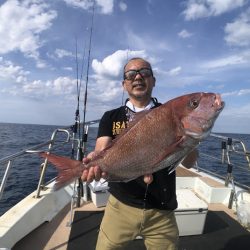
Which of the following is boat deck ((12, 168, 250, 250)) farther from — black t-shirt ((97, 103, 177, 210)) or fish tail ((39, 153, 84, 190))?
fish tail ((39, 153, 84, 190))

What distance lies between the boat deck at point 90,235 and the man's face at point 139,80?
2.73m

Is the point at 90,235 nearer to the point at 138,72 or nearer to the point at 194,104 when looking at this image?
the point at 138,72

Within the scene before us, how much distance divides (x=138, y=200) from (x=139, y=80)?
1144 mm

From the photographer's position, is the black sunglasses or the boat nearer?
the black sunglasses

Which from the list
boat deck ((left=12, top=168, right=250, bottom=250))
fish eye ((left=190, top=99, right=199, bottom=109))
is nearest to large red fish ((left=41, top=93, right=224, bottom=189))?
fish eye ((left=190, top=99, right=199, bottom=109))

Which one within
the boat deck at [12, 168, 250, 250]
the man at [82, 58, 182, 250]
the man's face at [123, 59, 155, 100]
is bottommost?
the boat deck at [12, 168, 250, 250]

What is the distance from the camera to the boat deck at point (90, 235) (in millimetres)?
4723

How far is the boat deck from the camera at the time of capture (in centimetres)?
472

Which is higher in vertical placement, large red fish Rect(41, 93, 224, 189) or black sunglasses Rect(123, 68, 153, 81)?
black sunglasses Rect(123, 68, 153, 81)

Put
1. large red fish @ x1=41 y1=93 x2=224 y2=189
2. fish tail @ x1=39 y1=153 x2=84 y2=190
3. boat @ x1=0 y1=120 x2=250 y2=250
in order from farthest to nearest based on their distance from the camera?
boat @ x1=0 y1=120 x2=250 y2=250
fish tail @ x1=39 y1=153 x2=84 y2=190
large red fish @ x1=41 y1=93 x2=224 y2=189

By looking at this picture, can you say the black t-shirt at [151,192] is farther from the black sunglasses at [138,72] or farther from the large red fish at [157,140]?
the large red fish at [157,140]

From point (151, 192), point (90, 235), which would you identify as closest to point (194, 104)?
point (151, 192)

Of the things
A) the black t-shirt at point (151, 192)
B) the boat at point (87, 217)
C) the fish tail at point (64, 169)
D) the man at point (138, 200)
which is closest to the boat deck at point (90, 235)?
the boat at point (87, 217)

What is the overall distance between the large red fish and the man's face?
0.51 meters
